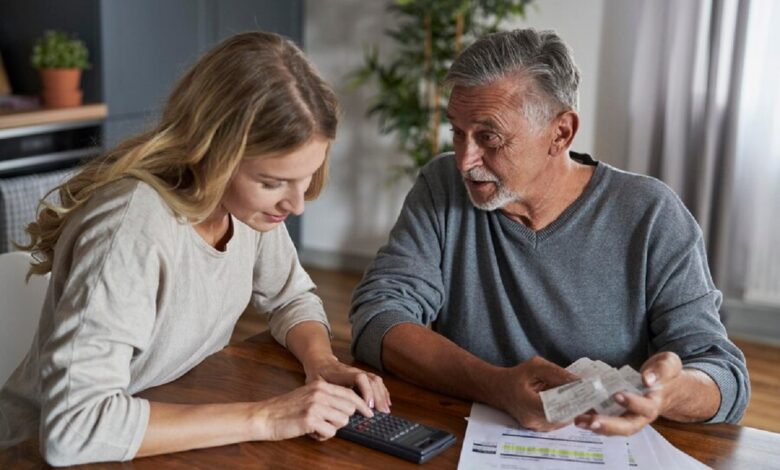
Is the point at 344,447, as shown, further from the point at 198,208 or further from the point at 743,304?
the point at 743,304

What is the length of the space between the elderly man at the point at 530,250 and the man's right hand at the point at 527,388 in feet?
0.58

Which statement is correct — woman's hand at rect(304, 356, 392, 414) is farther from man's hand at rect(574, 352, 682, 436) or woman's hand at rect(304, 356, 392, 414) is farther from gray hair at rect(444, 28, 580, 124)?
gray hair at rect(444, 28, 580, 124)

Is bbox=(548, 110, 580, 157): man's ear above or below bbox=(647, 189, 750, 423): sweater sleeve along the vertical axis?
above

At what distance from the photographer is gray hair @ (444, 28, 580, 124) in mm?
1840

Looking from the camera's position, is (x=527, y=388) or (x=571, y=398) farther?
(x=527, y=388)

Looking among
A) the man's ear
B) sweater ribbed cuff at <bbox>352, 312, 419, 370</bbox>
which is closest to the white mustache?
the man's ear

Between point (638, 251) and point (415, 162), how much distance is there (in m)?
2.55

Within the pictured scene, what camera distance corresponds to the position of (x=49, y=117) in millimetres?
3553

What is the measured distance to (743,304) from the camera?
4.13m

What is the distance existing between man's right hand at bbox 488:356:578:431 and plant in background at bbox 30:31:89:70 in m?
2.57

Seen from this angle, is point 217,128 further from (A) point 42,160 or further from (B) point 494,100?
(A) point 42,160

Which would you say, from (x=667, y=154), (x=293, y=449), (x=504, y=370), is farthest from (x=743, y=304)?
(x=293, y=449)

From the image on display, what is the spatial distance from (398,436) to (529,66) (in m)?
0.75

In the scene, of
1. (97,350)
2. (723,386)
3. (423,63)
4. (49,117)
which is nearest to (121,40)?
(49,117)
